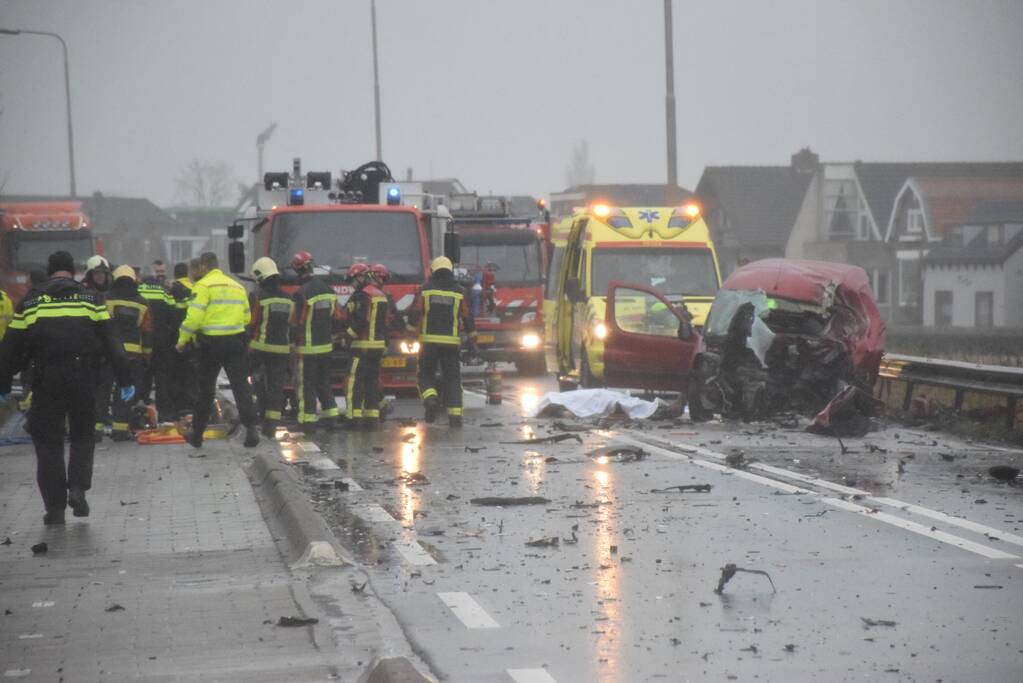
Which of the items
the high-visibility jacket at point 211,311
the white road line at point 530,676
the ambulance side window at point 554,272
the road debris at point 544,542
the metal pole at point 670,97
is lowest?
the road debris at point 544,542

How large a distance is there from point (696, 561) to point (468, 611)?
5.80 ft

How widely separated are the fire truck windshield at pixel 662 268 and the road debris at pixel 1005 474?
31.9ft

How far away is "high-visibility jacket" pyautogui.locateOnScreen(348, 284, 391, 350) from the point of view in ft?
58.6

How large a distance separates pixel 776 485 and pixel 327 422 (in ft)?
21.8

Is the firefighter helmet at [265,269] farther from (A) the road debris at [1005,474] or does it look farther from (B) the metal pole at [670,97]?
(B) the metal pole at [670,97]

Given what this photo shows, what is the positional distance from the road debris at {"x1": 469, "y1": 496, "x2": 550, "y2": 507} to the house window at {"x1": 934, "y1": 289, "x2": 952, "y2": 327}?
204 feet

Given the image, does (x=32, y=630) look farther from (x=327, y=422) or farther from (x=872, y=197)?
(x=872, y=197)

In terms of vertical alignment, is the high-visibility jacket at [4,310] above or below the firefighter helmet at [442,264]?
below

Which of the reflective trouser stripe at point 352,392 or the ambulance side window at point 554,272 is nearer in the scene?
the reflective trouser stripe at point 352,392

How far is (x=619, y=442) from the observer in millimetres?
16109

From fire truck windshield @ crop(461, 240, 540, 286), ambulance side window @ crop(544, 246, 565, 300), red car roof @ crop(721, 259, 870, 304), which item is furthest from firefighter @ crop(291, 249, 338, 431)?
fire truck windshield @ crop(461, 240, 540, 286)

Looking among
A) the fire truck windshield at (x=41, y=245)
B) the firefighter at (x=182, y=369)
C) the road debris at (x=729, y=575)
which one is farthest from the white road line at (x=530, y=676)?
the fire truck windshield at (x=41, y=245)

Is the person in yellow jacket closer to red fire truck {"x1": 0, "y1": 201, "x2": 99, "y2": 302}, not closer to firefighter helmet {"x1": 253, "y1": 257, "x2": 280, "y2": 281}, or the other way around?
firefighter helmet {"x1": 253, "y1": 257, "x2": 280, "y2": 281}

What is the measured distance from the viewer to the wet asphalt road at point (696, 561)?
272 inches
